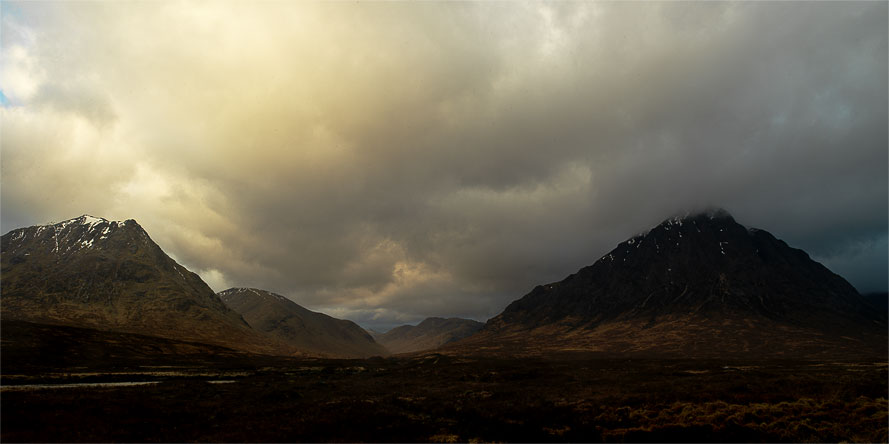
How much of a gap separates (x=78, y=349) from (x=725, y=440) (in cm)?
15542

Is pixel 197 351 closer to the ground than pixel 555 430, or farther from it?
closer to the ground

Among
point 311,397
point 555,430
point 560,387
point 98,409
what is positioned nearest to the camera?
point 555,430

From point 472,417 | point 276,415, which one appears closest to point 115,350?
point 276,415

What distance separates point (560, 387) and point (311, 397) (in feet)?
121

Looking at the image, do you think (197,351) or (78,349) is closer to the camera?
(78,349)

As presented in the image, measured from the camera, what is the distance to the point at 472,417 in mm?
39906

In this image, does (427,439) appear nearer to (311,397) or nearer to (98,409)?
(311,397)

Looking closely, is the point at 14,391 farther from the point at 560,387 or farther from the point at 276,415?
the point at 560,387

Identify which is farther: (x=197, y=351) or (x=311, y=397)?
(x=197, y=351)

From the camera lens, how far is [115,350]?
127375 millimetres

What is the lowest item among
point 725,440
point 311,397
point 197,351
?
point 197,351

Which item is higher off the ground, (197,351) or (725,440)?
(725,440)

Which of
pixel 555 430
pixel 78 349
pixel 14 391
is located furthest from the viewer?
pixel 78 349

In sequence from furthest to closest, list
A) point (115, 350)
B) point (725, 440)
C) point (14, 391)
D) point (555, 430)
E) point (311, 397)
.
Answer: point (115, 350) → point (311, 397) → point (14, 391) → point (555, 430) → point (725, 440)
